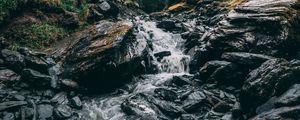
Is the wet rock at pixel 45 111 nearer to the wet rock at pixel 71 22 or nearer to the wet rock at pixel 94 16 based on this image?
the wet rock at pixel 71 22

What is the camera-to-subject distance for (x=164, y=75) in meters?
24.7

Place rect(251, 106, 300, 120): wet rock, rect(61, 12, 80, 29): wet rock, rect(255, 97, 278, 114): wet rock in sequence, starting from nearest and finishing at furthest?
rect(251, 106, 300, 120): wet rock < rect(255, 97, 278, 114): wet rock < rect(61, 12, 80, 29): wet rock

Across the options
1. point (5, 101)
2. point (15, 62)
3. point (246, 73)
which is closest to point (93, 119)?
point (5, 101)

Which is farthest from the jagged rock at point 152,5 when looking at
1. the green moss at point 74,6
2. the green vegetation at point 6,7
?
the green vegetation at point 6,7

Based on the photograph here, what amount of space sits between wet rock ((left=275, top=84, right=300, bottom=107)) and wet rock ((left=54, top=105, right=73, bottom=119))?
33.6 ft

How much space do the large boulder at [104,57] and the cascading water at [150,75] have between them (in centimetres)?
91

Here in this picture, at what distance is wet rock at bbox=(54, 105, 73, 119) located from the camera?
59.5ft

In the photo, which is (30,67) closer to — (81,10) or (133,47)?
(133,47)

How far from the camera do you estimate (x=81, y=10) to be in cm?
3128

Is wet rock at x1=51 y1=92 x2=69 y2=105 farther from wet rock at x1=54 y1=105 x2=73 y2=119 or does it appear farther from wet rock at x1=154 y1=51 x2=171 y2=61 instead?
wet rock at x1=154 y1=51 x2=171 y2=61

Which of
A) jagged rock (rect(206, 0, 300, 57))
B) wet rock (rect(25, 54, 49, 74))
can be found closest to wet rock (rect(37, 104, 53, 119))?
wet rock (rect(25, 54, 49, 74))

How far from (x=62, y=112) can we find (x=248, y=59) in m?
10.6

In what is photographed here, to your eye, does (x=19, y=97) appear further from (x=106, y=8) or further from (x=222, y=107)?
(x=106, y=8)

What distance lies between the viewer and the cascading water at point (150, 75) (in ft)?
64.4
